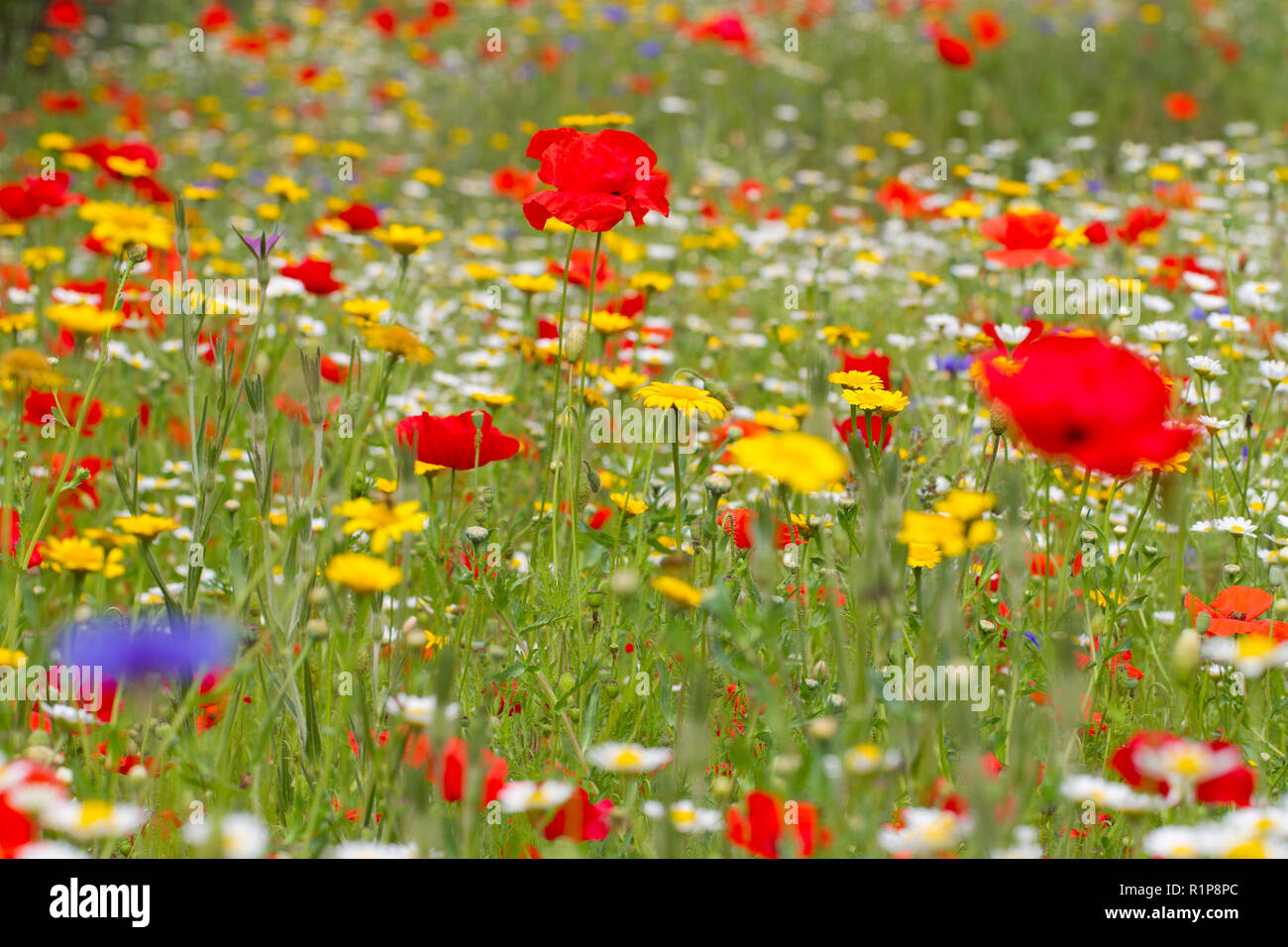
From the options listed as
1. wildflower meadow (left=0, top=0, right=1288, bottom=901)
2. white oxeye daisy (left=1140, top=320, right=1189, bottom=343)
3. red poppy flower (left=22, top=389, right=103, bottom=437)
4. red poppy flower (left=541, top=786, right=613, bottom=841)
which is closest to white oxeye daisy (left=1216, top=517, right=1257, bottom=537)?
wildflower meadow (left=0, top=0, right=1288, bottom=901)

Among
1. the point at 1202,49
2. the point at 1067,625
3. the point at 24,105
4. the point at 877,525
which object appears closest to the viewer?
the point at 877,525

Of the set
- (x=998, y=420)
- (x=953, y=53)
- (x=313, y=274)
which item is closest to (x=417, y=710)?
(x=998, y=420)

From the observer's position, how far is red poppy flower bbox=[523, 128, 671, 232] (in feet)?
5.94

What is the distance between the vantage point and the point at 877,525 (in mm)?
1255

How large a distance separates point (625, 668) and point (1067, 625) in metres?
0.65

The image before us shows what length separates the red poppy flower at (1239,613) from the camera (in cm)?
165

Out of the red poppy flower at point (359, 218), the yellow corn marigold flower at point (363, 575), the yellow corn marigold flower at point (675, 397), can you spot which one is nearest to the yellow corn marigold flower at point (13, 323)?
the red poppy flower at point (359, 218)

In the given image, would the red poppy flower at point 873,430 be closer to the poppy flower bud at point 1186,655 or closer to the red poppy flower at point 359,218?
the poppy flower bud at point 1186,655

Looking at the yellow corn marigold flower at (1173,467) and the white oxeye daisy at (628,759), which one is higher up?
the yellow corn marigold flower at (1173,467)

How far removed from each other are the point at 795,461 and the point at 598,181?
0.80 m
